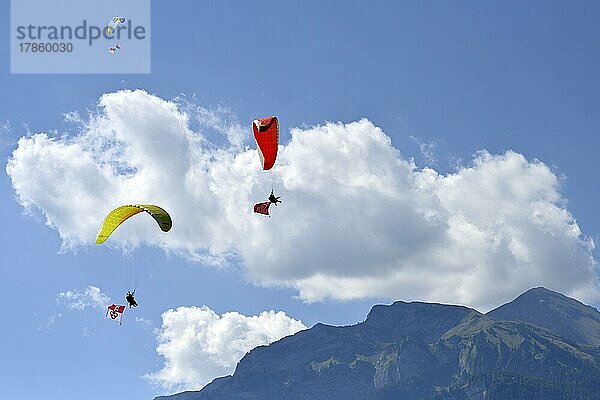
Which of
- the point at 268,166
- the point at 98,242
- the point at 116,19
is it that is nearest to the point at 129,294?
the point at 98,242

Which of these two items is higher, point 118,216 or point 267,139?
point 267,139

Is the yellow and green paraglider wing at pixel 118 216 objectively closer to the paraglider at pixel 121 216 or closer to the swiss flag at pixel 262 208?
the paraglider at pixel 121 216

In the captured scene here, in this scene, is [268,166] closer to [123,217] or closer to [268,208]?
[268,208]

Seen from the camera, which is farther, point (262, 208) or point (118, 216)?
point (262, 208)

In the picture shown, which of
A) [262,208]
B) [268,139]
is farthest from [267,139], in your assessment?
[262,208]

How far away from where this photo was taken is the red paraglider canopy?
250 feet

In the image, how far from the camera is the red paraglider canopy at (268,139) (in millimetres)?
76062

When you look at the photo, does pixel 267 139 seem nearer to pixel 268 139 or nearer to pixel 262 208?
pixel 268 139

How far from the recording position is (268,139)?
76938 millimetres

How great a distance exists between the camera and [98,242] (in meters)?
70.1

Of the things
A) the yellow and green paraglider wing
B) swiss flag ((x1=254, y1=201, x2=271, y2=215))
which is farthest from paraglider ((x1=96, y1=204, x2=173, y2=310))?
swiss flag ((x1=254, y1=201, x2=271, y2=215))

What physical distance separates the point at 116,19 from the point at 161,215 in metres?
19.5

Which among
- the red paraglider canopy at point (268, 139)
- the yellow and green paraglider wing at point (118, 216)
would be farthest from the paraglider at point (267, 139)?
the yellow and green paraglider wing at point (118, 216)

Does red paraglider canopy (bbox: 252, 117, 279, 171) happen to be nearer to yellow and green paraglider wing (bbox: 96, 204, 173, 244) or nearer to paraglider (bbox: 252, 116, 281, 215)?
paraglider (bbox: 252, 116, 281, 215)
